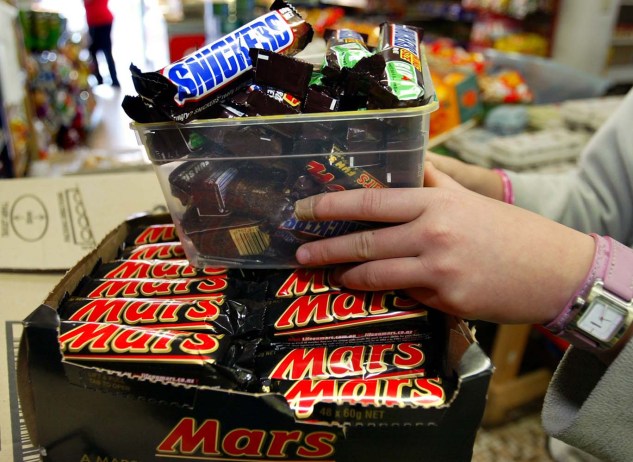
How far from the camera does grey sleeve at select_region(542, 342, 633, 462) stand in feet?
1.92

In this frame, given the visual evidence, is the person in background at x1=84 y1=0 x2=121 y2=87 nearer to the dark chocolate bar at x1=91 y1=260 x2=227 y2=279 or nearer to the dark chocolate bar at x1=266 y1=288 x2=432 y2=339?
the dark chocolate bar at x1=91 y1=260 x2=227 y2=279

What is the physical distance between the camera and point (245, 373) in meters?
0.57

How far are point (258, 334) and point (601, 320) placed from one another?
401 mm

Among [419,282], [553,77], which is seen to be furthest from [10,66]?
[553,77]

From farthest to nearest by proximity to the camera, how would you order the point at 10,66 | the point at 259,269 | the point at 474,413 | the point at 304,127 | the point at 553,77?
the point at 553,77
the point at 10,66
the point at 259,269
the point at 304,127
the point at 474,413

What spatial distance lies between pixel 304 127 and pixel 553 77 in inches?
109

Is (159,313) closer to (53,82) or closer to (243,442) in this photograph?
(243,442)

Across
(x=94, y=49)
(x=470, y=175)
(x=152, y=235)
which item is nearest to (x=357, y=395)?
(x=152, y=235)

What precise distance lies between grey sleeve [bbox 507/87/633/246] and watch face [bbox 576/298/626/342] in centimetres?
55

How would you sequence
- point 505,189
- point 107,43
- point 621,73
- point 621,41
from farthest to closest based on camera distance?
point 107,43, point 621,73, point 621,41, point 505,189

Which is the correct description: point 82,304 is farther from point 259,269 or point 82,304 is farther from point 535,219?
point 535,219

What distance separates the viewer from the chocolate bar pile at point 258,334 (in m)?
0.55

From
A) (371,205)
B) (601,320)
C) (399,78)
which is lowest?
(601,320)

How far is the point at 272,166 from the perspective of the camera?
0.66 m
